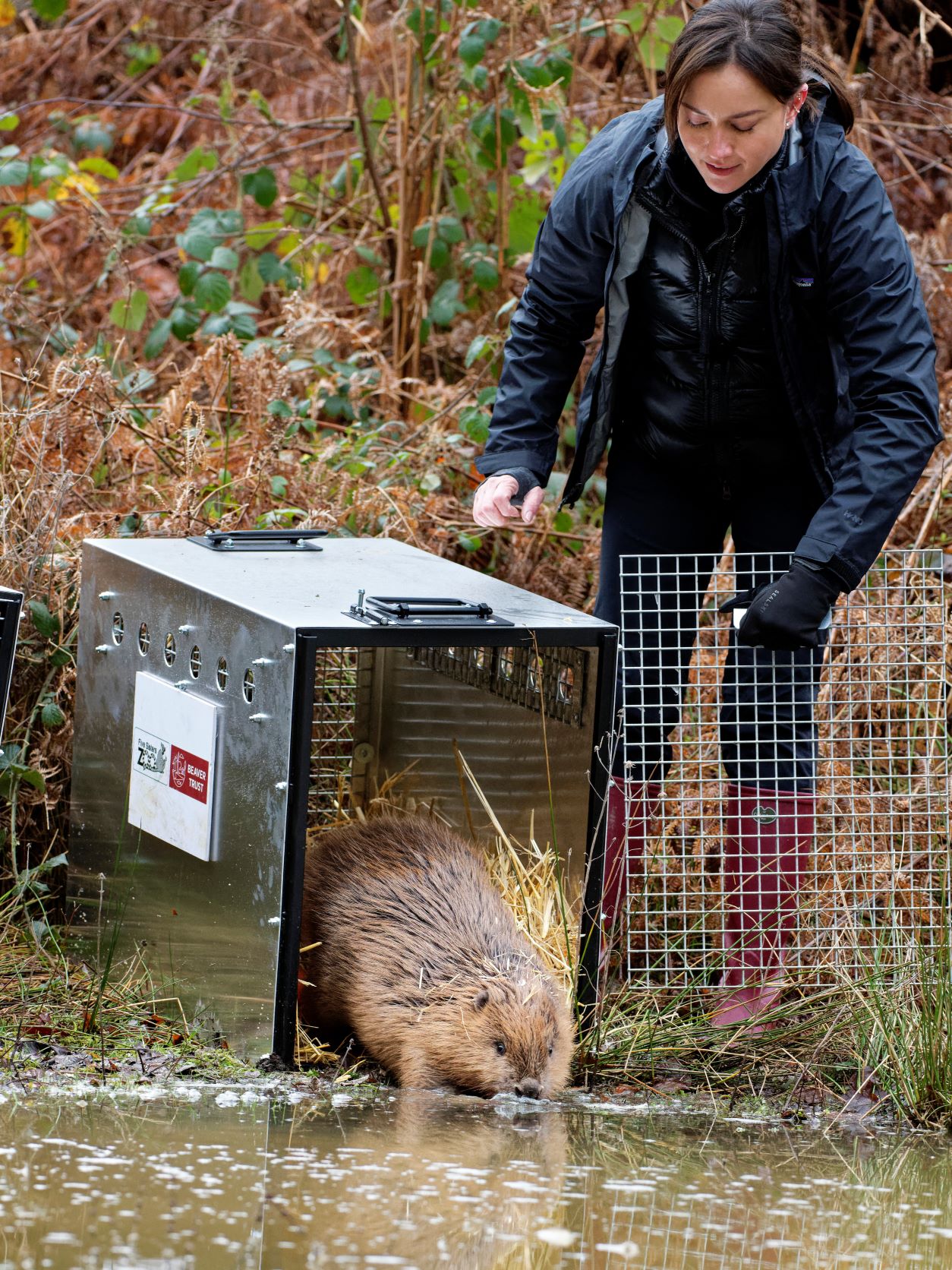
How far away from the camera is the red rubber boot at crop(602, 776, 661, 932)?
138 inches

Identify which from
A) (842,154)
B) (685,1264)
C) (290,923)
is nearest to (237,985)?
(290,923)

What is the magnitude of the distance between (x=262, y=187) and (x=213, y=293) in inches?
27.6

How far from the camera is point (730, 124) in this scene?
319cm

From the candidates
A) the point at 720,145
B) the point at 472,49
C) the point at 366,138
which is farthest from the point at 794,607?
the point at 366,138

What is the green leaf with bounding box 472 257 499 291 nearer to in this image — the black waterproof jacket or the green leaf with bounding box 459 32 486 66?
the green leaf with bounding box 459 32 486 66

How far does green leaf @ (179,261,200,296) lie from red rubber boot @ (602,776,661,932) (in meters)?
3.00

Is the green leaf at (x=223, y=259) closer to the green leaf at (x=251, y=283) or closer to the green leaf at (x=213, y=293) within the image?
the green leaf at (x=213, y=293)

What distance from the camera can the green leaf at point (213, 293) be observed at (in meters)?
5.77

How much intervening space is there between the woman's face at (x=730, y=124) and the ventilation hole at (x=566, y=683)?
42.5 inches

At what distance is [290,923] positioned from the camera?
10.2 feet

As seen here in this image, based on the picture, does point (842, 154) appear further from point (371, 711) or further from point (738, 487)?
point (371, 711)

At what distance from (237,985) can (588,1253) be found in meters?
1.07

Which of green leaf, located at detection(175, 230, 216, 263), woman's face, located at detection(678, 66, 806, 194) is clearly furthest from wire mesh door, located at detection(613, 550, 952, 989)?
green leaf, located at detection(175, 230, 216, 263)

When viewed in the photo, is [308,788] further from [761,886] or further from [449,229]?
[449,229]
